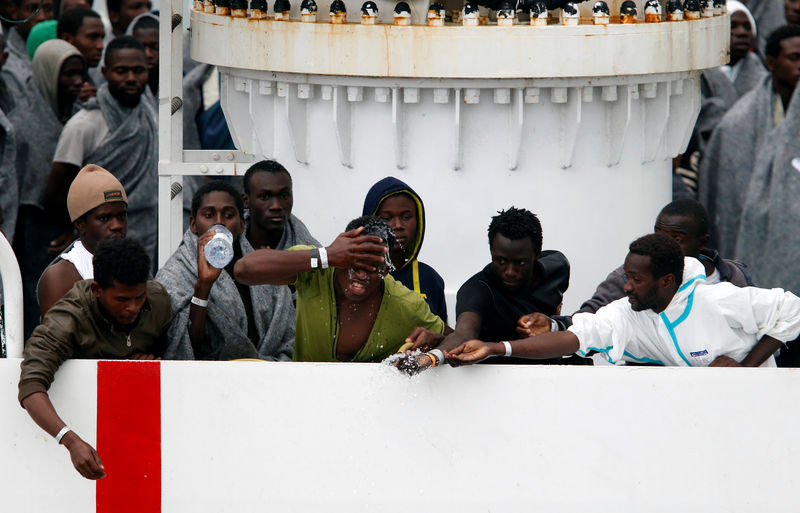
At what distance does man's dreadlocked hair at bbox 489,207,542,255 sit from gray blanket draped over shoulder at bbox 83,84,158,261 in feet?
11.3

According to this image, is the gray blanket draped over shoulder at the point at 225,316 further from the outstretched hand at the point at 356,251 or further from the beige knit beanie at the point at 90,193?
the outstretched hand at the point at 356,251

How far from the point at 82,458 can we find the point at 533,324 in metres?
1.39

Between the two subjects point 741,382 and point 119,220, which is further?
point 119,220

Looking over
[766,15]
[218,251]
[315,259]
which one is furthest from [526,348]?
[766,15]

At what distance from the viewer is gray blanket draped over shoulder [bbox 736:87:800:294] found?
678cm

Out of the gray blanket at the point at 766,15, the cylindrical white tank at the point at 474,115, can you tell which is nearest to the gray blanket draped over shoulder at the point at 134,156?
the cylindrical white tank at the point at 474,115

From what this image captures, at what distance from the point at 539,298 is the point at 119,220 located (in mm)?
1539

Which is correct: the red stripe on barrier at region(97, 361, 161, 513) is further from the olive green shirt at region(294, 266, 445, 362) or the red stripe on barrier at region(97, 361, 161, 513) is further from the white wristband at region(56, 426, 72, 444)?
the olive green shirt at region(294, 266, 445, 362)

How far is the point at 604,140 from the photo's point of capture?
192 inches

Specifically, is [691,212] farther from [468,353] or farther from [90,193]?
[90,193]

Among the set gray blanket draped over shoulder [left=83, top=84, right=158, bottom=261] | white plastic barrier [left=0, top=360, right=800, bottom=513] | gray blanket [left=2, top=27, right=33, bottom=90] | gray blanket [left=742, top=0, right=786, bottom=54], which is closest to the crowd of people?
white plastic barrier [left=0, top=360, right=800, bottom=513]

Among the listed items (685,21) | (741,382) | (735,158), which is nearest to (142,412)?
(741,382)

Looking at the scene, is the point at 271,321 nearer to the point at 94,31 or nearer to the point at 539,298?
the point at 539,298

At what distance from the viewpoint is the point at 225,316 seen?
4070mm
